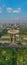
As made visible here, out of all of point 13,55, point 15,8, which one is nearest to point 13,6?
point 15,8

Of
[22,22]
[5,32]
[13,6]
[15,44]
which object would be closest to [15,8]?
[13,6]

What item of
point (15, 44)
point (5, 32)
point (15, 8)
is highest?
point (15, 8)

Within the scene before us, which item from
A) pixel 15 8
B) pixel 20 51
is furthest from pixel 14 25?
pixel 20 51

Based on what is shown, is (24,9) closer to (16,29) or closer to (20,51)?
(16,29)

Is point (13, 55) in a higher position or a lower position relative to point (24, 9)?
lower

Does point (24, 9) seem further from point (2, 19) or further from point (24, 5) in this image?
point (2, 19)

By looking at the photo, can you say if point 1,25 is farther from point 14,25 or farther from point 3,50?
point 3,50

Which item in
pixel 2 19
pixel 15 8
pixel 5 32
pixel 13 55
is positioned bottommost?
pixel 13 55

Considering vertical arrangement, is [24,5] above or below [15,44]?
above
